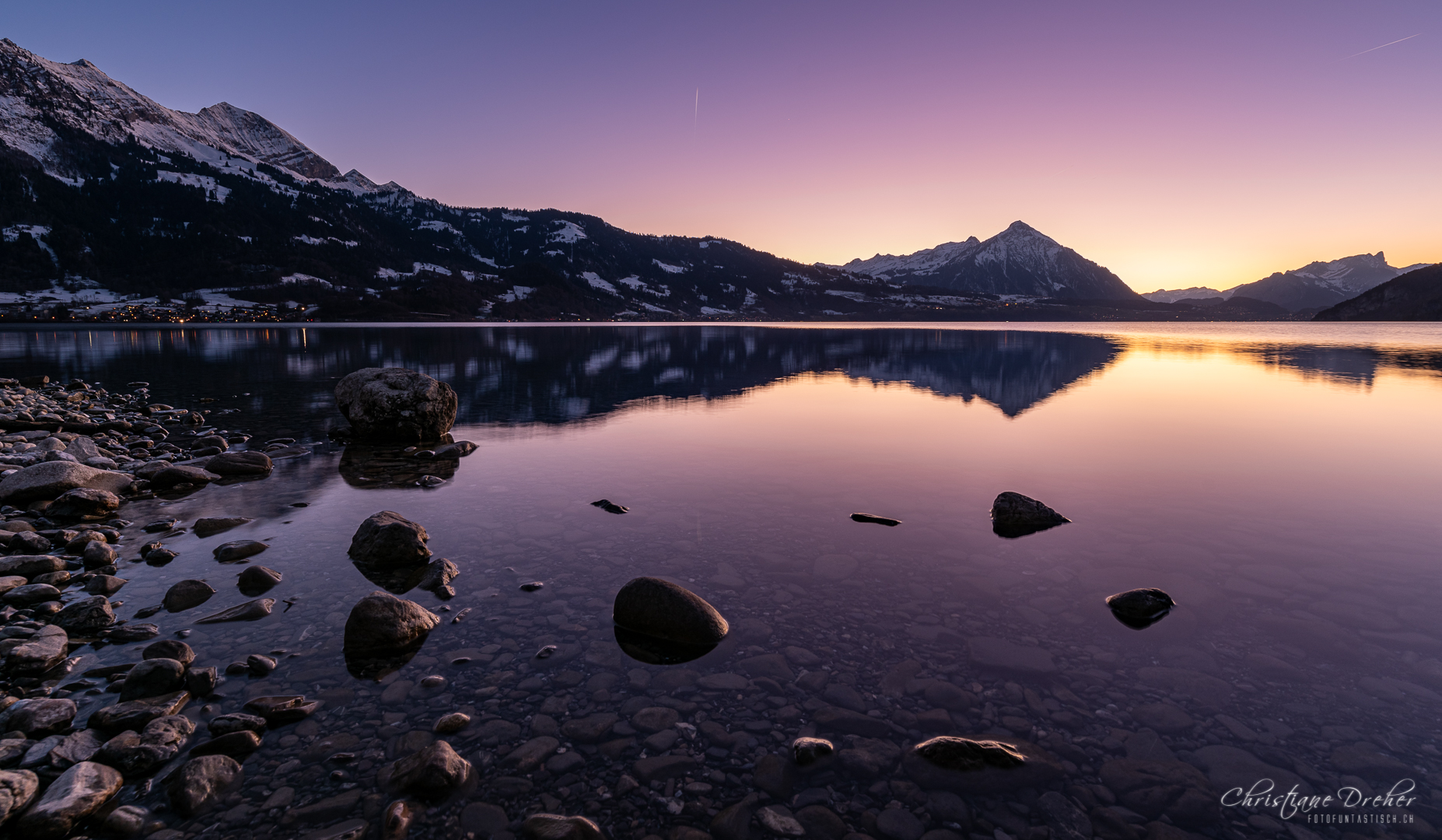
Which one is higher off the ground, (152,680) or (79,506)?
(79,506)

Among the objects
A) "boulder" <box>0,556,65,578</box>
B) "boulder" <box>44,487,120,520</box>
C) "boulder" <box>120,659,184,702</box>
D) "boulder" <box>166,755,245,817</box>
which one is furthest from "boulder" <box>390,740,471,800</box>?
"boulder" <box>44,487,120,520</box>

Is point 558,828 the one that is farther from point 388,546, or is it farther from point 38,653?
point 388,546

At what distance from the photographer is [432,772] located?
5.89 meters

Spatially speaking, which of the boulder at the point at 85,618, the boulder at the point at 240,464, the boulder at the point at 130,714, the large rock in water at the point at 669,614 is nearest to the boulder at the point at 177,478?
the boulder at the point at 240,464

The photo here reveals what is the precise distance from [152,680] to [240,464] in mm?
13102

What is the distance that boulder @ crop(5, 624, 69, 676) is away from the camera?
294 inches

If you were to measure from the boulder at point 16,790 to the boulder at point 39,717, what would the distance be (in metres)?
1.00

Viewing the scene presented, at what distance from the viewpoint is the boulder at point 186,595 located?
375 inches

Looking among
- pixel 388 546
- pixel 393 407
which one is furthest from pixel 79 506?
pixel 393 407

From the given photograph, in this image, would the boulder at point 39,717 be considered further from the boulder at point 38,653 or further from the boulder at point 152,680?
the boulder at point 38,653

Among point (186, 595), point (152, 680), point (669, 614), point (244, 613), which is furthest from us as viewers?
point (186, 595)

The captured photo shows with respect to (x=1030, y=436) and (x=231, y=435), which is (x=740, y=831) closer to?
(x=1030, y=436)

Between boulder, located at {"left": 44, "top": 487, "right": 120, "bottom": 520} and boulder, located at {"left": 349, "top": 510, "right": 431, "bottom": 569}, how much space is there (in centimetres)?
688

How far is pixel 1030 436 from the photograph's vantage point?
25.2m
